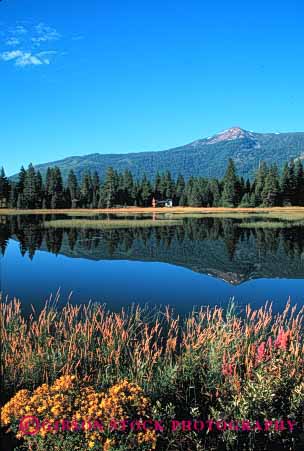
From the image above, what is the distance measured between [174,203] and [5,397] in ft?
367

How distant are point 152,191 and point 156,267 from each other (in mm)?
90302

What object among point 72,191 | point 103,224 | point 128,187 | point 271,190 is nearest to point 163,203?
point 128,187

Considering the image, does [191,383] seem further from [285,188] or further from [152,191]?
[152,191]

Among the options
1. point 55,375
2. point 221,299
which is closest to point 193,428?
point 55,375

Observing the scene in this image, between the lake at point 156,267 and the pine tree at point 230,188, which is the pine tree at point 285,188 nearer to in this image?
the pine tree at point 230,188

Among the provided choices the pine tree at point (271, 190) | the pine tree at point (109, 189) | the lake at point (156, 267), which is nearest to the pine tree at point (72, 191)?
the pine tree at point (109, 189)

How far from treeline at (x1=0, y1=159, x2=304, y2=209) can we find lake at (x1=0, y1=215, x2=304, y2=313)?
46383 mm

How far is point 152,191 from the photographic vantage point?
114000mm

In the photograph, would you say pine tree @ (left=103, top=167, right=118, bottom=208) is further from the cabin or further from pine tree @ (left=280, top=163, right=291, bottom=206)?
pine tree @ (left=280, top=163, right=291, bottom=206)

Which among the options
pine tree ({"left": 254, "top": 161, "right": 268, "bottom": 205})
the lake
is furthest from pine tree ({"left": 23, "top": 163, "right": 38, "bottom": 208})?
pine tree ({"left": 254, "top": 161, "right": 268, "bottom": 205})

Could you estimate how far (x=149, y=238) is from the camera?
37750 mm

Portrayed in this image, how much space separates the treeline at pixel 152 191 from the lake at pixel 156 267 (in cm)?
4638

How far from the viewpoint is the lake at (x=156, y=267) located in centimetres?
1717

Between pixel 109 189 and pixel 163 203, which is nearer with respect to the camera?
Answer: pixel 109 189
